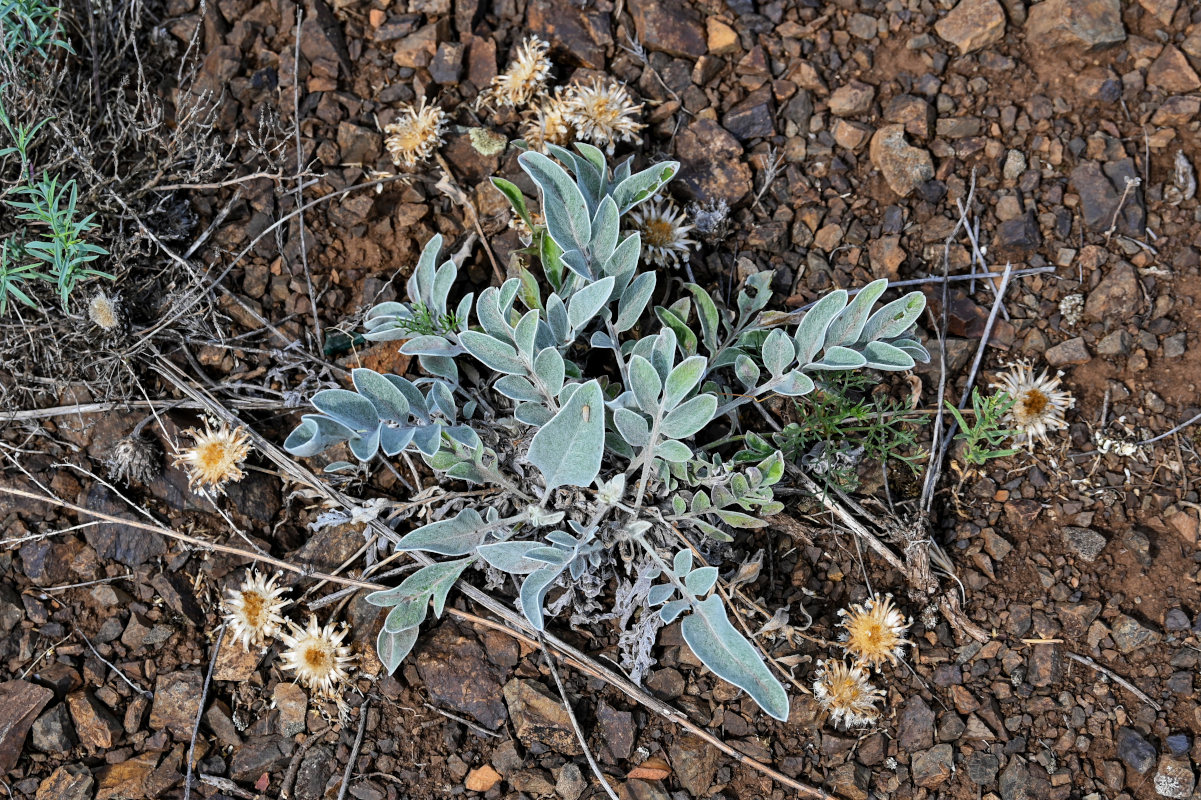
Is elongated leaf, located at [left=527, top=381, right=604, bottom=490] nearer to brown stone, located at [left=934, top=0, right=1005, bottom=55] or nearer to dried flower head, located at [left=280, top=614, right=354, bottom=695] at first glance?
dried flower head, located at [left=280, top=614, right=354, bottom=695]

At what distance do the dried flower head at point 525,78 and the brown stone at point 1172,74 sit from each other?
1796mm

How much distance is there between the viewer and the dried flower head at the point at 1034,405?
2.34 metres

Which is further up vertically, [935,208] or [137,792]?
[935,208]

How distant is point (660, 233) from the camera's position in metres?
2.44

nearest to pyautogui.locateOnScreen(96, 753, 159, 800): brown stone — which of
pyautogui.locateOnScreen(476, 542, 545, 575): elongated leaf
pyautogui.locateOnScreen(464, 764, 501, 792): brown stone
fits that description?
pyautogui.locateOnScreen(464, 764, 501, 792): brown stone

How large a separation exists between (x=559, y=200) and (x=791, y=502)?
0.97 meters

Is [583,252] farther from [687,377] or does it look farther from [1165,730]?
[1165,730]

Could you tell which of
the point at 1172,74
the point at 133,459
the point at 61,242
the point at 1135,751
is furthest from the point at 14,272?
the point at 1172,74

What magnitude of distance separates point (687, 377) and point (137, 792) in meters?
1.63

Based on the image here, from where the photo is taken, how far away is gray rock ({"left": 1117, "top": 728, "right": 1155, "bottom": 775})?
6.76 feet

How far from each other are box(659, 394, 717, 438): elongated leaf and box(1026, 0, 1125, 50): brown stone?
1.74m

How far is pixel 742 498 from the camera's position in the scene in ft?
6.68

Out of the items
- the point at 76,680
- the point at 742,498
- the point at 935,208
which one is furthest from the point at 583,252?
the point at 76,680

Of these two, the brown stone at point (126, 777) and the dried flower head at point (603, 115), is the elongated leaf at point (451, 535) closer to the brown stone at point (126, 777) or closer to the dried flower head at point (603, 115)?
the brown stone at point (126, 777)
